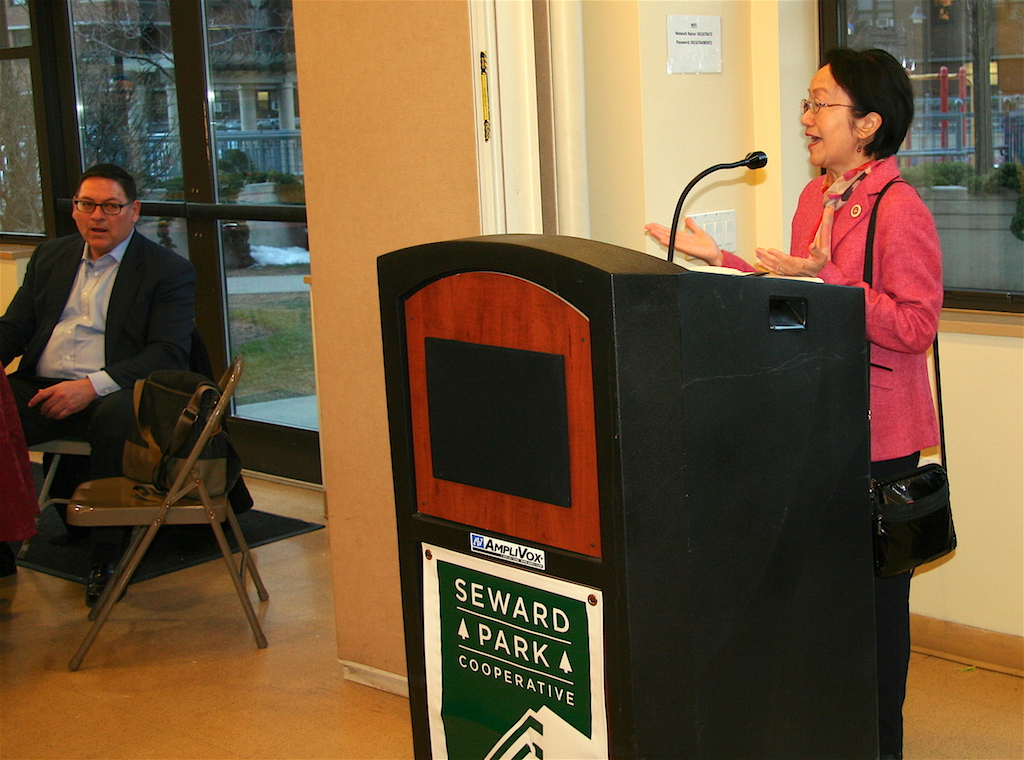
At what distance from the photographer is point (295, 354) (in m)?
5.57

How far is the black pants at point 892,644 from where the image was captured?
7.59ft

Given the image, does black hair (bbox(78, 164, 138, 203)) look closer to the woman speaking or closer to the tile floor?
the tile floor

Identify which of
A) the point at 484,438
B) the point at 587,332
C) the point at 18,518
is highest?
the point at 587,332

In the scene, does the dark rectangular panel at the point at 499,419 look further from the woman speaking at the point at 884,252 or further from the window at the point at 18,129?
the window at the point at 18,129

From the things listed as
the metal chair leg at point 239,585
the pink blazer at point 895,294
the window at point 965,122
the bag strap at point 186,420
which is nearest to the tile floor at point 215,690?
the metal chair leg at point 239,585

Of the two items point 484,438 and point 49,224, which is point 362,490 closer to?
point 484,438

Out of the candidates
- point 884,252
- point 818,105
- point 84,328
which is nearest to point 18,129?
point 84,328

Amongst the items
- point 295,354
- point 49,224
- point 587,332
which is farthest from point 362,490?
point 49,224

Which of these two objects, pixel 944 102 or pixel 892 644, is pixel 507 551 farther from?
pixel 944 102

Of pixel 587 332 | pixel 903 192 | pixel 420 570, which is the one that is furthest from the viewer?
pixel 903 192

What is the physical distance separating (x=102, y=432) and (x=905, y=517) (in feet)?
9.51

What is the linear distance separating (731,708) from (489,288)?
675 millimetres

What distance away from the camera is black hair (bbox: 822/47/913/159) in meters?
2.22

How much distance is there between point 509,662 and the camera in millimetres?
1569
